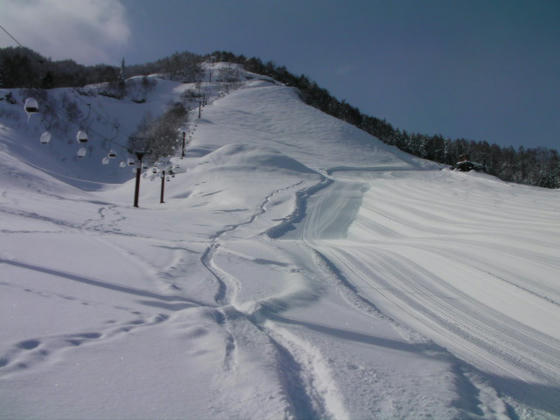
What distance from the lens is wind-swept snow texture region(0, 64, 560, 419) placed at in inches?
74.7

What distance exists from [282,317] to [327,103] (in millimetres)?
93712

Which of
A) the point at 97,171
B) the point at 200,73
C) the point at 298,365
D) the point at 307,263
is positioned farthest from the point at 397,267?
the point at 200,73

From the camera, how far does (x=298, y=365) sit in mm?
2318

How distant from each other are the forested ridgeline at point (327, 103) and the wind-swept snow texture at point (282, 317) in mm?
53339

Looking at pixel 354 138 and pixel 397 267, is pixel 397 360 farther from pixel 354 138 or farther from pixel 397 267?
pixel 354 138

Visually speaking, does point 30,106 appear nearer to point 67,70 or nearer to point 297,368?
point 297,368

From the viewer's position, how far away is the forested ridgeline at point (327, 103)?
60.5 m

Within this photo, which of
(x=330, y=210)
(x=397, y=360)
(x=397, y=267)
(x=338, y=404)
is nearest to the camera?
(x=338, y=404)

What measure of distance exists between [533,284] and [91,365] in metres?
5.44

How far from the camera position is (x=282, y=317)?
3.15 metres

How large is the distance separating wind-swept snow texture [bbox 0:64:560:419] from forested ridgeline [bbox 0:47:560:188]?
2100 inches

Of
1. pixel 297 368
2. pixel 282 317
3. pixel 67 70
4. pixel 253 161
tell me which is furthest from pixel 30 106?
pixel 67 70

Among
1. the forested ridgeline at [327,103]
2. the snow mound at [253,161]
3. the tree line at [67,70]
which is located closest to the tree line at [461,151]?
the forested ridgeline at [327,103]

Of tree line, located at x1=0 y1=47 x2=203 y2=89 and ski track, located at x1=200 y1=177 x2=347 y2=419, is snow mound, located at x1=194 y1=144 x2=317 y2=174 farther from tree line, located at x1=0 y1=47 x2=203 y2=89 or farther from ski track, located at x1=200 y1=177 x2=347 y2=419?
tree line, located at x1=0 y1=47 x2=203 y2=89
